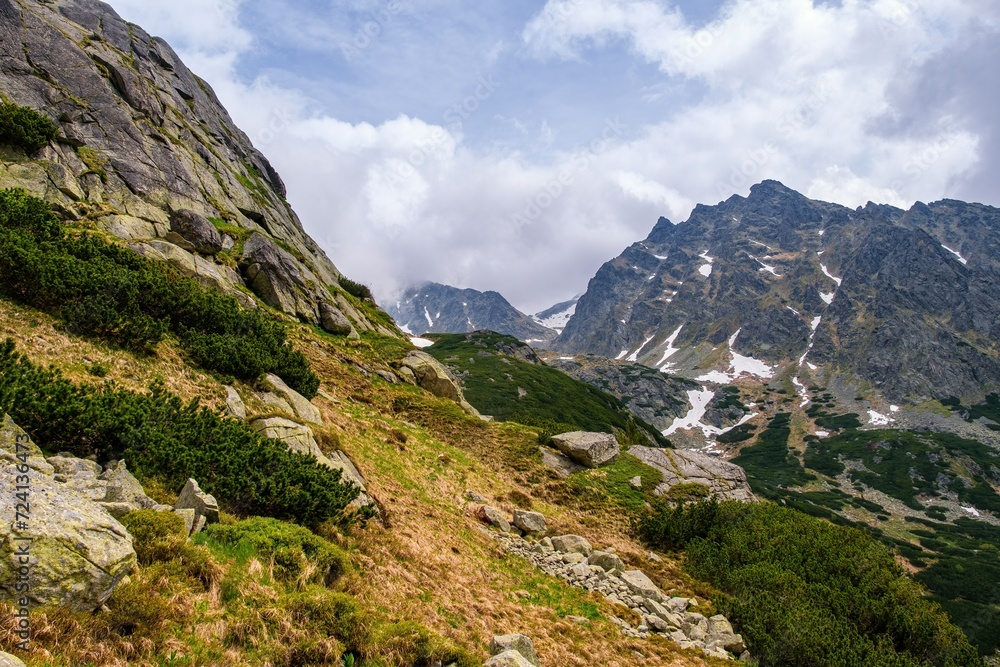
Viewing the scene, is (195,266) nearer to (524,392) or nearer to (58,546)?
(58,546)

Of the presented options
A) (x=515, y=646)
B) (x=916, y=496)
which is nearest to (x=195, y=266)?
(x=515, y=646)

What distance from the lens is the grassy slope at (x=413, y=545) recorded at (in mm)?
7281

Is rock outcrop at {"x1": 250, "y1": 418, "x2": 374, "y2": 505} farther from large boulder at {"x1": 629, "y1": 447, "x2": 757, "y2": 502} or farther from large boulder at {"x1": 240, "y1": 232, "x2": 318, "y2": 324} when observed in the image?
large boulder at {"x1": 240, "y1": 232, "x2": 318, "y2": 324}

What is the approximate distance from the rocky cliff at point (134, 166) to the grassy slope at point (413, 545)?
10.4 meters

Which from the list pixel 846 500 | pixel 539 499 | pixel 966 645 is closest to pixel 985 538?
pixel 846 500

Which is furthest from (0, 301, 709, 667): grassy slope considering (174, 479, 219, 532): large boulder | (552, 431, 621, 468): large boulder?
(174, 479, 219, 532): large boulder

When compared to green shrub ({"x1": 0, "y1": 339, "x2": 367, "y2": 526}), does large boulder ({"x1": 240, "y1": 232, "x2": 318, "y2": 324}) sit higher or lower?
higher

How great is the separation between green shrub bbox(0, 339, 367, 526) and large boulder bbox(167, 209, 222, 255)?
86.3 feet

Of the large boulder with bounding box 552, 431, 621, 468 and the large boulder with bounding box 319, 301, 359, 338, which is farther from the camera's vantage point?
the large boulder with bounding box 319, 301, 359, 338

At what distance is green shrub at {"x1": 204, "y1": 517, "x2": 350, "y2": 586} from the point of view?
9.43 meters

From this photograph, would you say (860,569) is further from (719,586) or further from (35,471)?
(35,471)

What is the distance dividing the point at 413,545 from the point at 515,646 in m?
5.20

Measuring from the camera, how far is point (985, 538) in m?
117

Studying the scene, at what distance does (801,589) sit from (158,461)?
2328cm
